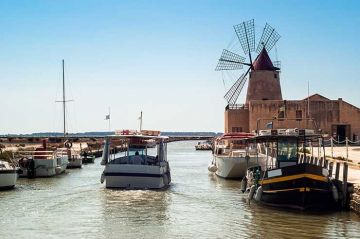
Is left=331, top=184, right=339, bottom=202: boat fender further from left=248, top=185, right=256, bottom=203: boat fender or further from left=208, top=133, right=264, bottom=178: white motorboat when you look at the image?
left=208, top=133, right=264, bottom=178: white motorboat

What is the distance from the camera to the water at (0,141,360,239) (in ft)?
55.3

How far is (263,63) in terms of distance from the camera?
62.6m

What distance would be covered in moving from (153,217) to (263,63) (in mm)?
45594

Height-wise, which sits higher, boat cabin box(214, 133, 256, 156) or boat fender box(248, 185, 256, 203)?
boat cabin box(214, 133, 256, 156)

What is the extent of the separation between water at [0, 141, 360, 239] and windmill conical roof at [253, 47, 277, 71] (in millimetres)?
36637

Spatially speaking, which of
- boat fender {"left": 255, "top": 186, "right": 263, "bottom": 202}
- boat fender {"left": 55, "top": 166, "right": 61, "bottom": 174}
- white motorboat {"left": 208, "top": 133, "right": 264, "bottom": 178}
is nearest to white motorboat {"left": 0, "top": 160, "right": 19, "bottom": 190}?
boat fender {"left": 55, "top": 166, "right": 61, "bottom": 174}

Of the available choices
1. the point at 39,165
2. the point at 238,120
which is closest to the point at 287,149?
the point at 39,165

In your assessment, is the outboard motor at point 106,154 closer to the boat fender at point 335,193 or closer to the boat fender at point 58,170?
the boat fender at point 58,170

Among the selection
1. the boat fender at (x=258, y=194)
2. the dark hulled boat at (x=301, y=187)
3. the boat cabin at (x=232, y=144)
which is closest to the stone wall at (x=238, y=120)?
the boat cabin at (x=232, y=144)

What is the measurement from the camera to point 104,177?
28.0m

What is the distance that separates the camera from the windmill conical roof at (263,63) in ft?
204

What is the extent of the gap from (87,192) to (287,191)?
444 inches

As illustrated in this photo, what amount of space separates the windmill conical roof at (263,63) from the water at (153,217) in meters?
36.6

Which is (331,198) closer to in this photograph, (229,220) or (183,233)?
(229,220)
